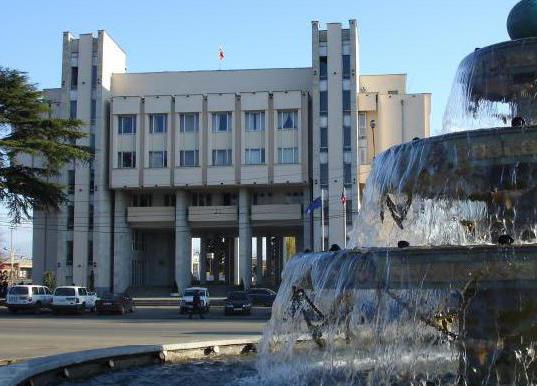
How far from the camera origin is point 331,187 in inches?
2319

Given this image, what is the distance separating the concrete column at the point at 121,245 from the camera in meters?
62.2

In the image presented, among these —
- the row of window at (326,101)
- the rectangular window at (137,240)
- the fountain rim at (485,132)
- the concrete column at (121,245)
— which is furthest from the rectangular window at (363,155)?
the fountain rim at (485,132)

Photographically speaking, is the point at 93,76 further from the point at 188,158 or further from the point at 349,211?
the point at 349,211

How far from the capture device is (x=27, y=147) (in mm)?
38562

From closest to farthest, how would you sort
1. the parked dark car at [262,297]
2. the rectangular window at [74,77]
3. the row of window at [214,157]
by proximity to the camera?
the parked dark car at [262,297] < the row of window at [214,157] < the rectangular window at [74,77]

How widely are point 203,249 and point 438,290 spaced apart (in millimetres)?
64106

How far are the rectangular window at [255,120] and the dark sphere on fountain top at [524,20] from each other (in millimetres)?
51628

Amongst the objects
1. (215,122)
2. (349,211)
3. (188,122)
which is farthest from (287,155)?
(188,122)

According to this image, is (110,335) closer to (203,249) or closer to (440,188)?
(440,188)

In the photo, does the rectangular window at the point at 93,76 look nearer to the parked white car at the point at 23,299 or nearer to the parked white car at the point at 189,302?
the parked white car at the point at 23,299

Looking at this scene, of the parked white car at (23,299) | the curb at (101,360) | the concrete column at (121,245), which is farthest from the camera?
the concrete column at (121,245)

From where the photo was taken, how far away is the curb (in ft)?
29.6

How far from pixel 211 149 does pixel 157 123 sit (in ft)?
17.9

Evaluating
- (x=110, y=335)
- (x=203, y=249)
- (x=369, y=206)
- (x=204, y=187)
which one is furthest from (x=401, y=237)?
(x=203, y=249)
